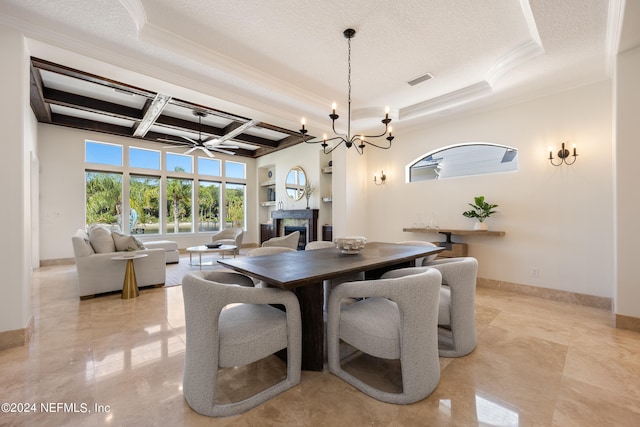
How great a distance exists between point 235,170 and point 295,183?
8.07 feet

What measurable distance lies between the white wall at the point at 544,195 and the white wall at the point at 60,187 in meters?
7.41

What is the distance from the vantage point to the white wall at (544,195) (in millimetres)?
3131

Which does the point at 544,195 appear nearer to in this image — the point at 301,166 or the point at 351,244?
the point at 351,244

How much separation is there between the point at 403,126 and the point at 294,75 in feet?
7.64

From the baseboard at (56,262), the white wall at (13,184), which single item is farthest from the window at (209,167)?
the white wall at (13,184)

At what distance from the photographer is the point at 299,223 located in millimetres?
6910

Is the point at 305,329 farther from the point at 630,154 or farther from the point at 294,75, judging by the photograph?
the point at 630,154

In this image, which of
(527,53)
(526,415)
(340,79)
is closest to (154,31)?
(340,79)

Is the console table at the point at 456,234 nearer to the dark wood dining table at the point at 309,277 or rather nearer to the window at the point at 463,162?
the window at the point at 463,162

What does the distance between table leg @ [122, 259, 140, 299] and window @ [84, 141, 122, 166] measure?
4.24 meters

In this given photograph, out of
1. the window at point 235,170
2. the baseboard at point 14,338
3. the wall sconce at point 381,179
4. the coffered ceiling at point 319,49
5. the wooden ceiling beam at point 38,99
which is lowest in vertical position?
the baseboard at point 14,338

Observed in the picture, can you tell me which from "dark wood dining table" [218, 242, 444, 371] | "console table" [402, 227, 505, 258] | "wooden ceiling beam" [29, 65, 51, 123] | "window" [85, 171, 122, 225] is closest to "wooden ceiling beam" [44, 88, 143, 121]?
"wooden ceiling beam" [29, 65, 51, 123]

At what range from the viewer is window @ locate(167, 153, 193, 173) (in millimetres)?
7156

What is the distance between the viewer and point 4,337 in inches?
84.4
